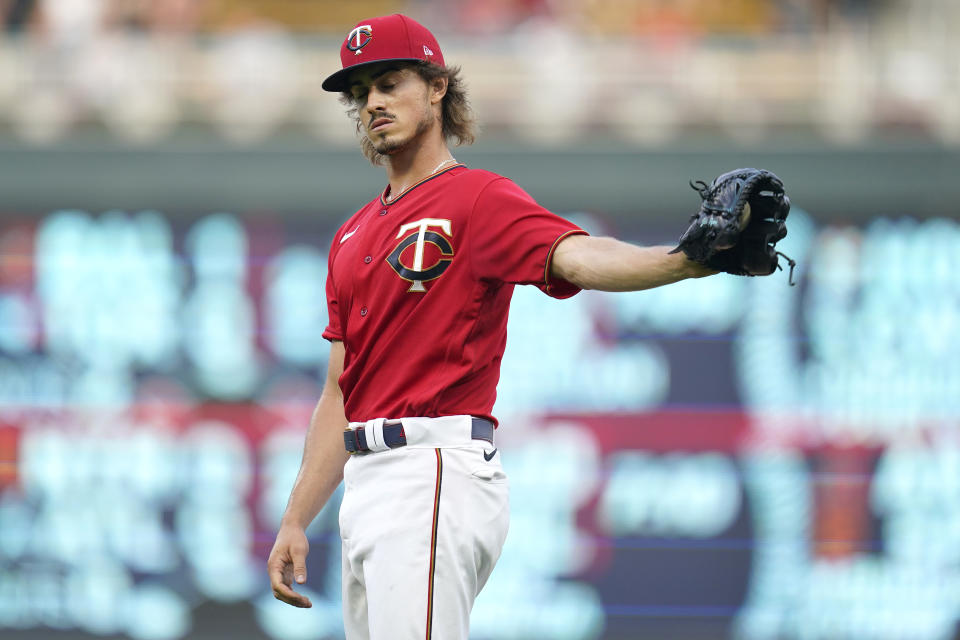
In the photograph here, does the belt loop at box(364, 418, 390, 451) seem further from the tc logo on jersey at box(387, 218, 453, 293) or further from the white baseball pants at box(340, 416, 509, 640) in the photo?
the tc logo on jersey at box(387, 218, 453, 293)

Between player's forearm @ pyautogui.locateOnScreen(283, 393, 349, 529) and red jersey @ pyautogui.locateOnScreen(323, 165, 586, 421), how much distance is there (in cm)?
23

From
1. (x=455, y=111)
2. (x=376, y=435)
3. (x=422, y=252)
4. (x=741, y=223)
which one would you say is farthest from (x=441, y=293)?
(x=741, y=223)

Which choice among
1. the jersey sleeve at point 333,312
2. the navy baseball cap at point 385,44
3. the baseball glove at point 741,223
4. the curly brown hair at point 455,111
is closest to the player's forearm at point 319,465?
the jersey sleeve at point 333,312

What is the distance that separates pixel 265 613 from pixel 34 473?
1408 mm

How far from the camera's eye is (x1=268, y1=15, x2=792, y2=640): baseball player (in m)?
2.70

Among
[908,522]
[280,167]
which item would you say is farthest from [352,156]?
[908,522]

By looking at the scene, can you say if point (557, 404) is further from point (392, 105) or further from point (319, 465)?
point (392, 105)

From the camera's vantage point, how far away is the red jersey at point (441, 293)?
2.73 metres

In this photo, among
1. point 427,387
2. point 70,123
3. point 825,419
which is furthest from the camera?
point 70,123

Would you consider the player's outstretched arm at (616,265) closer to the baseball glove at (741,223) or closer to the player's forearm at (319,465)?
the baseball glove at (741,223)

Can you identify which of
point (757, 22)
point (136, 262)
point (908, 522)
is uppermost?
point (757, 22)

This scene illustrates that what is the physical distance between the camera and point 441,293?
2793mm

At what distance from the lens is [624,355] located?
729 centimetres

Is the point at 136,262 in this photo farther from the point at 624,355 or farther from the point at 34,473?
the point at 624,355
